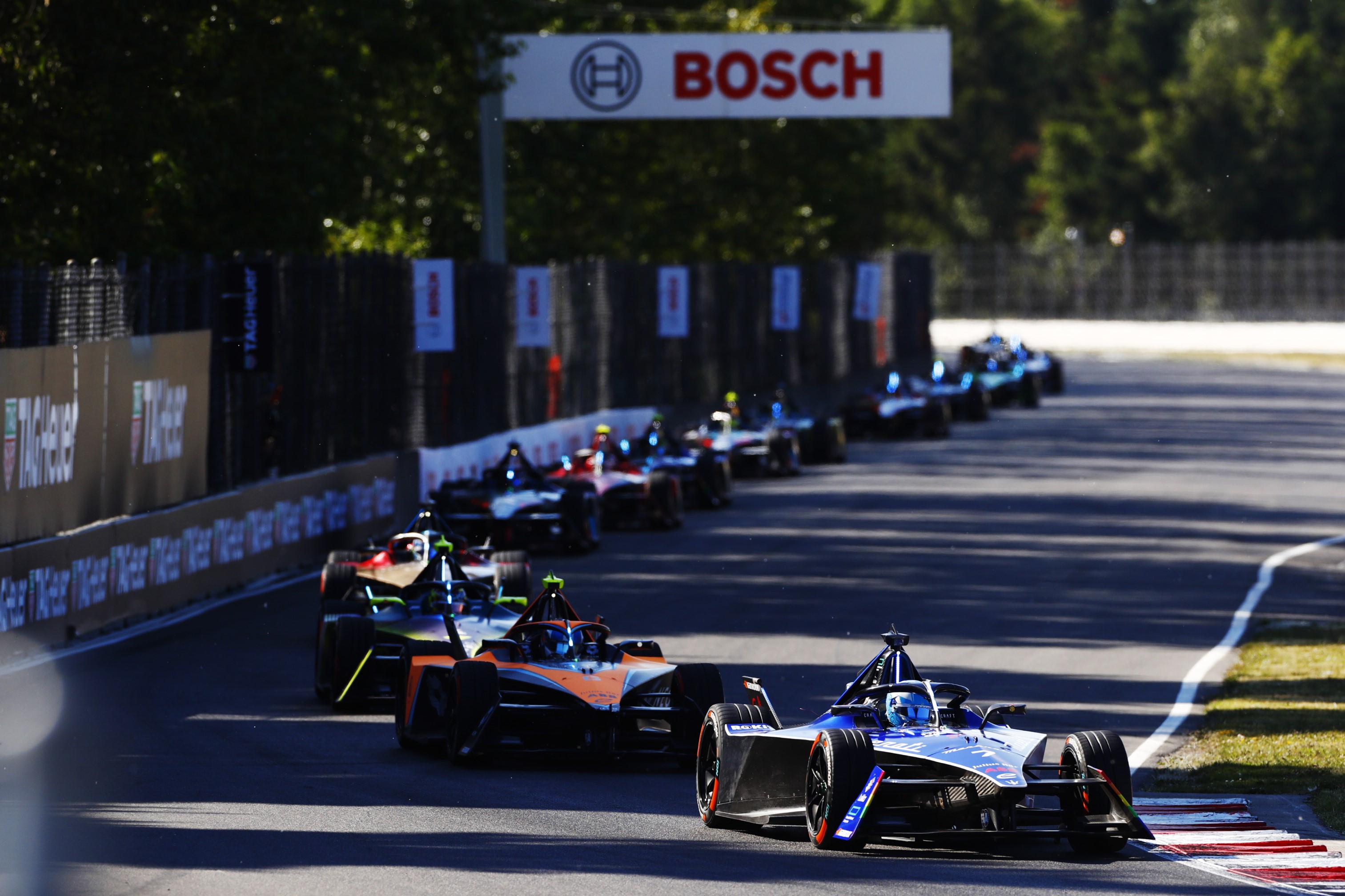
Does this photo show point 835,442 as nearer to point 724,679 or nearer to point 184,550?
point 184,550

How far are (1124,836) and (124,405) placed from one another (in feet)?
40.3

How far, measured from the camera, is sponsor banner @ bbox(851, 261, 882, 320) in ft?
183

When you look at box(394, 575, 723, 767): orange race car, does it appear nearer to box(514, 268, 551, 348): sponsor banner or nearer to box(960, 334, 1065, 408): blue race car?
box(514, 268, 551, 348): sponsor banner

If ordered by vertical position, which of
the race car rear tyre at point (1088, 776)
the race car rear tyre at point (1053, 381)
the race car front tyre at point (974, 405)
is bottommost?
the race car rear tyre at point (1088, 776)

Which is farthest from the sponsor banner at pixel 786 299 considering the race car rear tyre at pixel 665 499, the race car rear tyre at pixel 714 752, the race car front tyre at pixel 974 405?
the race car rear tyre at pixel 714 752

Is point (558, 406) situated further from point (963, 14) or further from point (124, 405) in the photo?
point (963, 14)

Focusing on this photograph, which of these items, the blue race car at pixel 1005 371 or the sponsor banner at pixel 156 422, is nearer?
the sponsor banner at pixel 156 422

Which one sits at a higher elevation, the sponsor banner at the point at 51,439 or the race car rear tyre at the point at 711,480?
the sponsor banner at the point at 51,439

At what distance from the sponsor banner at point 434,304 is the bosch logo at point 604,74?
1242cm

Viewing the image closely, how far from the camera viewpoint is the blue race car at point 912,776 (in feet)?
31.3

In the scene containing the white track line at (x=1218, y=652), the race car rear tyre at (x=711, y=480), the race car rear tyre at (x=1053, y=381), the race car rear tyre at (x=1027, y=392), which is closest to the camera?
the white track line at (x=1218, y=652)

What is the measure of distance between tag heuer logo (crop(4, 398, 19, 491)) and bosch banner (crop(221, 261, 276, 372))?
6.21 meters

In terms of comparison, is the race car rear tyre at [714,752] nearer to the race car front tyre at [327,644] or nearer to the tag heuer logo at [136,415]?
the race car front tyre at [327,644]

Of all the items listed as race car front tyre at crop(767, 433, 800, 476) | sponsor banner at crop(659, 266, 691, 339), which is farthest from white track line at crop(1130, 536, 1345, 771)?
sponsor banner at crop(659, 266, 691, 339)
